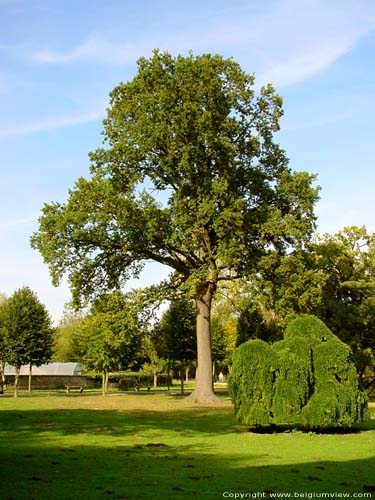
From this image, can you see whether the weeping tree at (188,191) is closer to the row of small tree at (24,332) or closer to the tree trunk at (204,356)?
the tree trunk at (204,356)

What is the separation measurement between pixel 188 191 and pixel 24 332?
20.6 metres

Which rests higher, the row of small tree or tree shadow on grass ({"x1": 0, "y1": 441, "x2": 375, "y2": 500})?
the row of small tree

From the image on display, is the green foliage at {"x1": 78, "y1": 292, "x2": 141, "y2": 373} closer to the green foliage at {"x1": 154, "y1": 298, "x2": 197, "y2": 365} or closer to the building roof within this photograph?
the green foliage at {"x1": 154, "y1": 298, "x2": 197, "y2": 365}

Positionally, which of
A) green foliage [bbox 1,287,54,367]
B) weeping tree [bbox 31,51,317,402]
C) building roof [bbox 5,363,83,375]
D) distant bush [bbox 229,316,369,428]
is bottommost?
building roof [bbox 5,363,83,375]

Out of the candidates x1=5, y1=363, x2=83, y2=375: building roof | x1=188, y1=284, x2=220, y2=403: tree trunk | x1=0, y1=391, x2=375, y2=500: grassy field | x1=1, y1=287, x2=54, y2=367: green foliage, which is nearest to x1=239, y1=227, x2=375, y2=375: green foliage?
x1=188, y1=284, x2=220, y2=403: tree trunk

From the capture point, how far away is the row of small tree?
4731cm

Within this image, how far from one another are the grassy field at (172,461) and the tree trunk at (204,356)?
43.8 ft

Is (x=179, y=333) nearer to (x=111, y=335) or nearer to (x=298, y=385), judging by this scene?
(x=111, y=335)

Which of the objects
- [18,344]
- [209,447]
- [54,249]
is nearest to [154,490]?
[209,447]

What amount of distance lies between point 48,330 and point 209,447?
35237mm

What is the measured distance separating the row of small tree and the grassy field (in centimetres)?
2641

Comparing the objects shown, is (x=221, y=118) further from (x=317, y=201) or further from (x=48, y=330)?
(x=48, y=330)

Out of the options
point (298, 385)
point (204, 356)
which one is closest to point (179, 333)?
point (204, 356)

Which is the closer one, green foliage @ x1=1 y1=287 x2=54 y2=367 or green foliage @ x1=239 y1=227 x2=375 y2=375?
green foliage @ x1=239 y1=227 x2=375 y2=375
